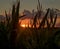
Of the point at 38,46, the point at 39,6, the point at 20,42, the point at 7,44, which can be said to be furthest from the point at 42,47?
the point at 39,6

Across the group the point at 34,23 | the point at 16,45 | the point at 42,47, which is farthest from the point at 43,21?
the point at 16,45

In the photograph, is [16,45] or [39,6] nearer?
[16,45]

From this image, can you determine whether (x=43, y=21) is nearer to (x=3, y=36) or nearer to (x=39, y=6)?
(x=39, y=6)

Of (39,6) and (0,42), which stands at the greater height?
(39,6)

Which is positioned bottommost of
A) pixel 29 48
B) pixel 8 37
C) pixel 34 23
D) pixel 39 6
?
pixel 29 48

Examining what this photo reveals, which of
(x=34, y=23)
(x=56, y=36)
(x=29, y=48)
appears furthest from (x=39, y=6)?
(x=29, y=48)

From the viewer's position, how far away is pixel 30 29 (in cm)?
185

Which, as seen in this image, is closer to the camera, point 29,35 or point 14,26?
point 14,26

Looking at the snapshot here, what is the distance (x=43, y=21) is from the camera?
175 centimetres

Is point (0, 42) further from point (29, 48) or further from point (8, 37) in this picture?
point (29, 48)

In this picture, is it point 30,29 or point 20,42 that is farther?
point 30,29

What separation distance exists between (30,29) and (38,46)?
284mm

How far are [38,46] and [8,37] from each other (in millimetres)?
300

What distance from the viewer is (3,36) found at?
1.64m
